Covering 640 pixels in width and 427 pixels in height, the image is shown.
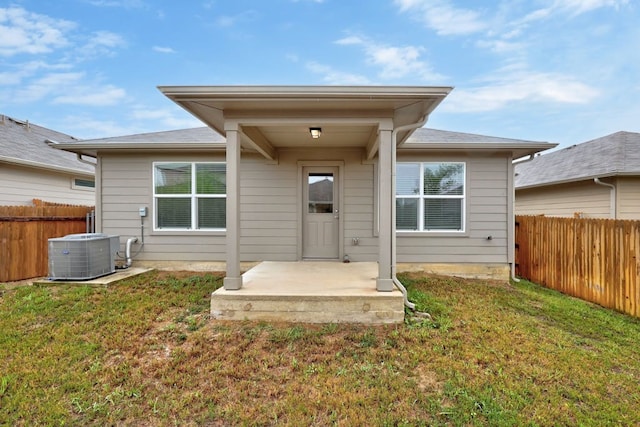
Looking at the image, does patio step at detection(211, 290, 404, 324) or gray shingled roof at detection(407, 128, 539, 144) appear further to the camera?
gray shingled roof at detection(407, 128, 539, 144)

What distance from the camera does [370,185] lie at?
240 inches

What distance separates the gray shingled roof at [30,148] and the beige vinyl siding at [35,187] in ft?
0.99

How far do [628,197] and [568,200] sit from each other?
1.58m

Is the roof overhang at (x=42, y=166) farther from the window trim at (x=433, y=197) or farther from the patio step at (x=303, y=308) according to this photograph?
the window trim at (x=433, y=197)

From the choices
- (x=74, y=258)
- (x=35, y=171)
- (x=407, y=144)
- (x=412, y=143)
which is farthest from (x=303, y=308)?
(x=35, y=171)

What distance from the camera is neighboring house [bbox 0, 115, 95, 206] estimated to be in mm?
7559

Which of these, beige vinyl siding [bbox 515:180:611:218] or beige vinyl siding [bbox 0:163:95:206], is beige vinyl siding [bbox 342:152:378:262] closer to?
beige vinyl siding [bbox 515:180:611:218]

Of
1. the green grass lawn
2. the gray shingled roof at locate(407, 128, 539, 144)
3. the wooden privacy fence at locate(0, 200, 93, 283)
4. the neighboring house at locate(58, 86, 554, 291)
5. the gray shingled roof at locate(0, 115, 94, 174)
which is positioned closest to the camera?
the green grass lawn

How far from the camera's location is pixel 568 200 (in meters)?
8.70

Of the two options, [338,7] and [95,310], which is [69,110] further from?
[95,310]

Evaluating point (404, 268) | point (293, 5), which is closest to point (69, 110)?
point (293, 5)

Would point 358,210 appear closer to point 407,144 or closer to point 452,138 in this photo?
point 407,144

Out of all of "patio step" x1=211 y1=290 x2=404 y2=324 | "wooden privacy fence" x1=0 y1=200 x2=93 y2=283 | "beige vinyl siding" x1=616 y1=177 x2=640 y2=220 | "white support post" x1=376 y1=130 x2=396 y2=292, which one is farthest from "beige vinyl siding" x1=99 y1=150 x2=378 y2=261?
"beige vinyl siding" x1=616 y1=177 x2=640 y2=220

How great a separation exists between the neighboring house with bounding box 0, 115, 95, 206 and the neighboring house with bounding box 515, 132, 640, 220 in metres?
11.9
